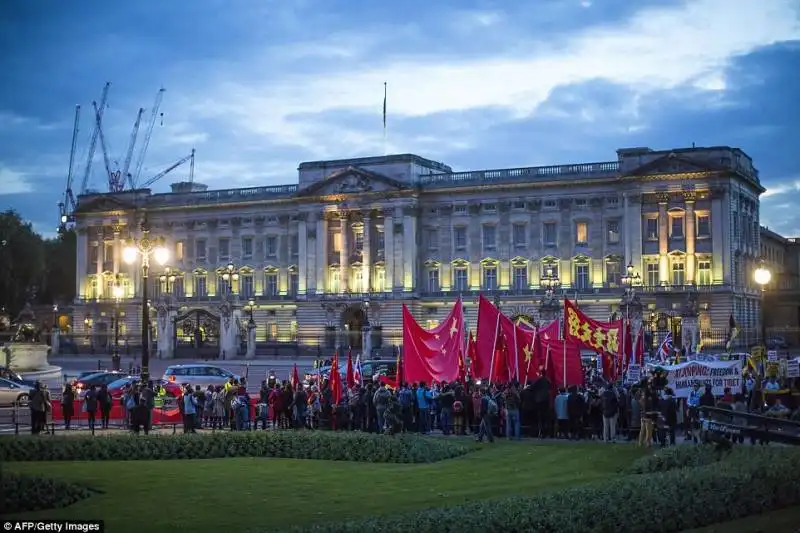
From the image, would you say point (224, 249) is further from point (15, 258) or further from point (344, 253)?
point (15, 258)

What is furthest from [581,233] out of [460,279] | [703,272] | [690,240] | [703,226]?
[460,279]

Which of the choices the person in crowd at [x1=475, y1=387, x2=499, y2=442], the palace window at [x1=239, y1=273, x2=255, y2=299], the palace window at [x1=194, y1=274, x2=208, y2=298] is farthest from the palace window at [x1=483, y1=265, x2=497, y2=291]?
the person in crowd at [x1=475, y1=387, x2=499, y2=442]

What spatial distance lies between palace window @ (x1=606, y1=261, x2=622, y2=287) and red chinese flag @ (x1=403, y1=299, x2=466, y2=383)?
54866 millimetres

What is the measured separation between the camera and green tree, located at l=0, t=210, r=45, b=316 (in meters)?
89.5

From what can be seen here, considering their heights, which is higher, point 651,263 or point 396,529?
point 651,263

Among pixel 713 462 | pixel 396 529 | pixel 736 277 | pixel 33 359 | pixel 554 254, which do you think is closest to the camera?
pixel 396 529

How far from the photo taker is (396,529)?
53.3ft

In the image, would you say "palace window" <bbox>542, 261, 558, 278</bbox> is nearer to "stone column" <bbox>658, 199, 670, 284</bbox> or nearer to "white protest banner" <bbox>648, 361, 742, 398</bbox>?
"stone column" <bbox>658, 199, 670, 284</bbox>

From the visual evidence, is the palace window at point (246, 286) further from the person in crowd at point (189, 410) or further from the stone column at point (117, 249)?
the person in crowd at point (189, 410)

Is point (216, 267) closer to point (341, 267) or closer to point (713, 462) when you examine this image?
point (341, 267)

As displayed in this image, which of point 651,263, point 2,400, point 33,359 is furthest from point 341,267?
point 2,400

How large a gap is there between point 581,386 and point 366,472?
11.8 metres

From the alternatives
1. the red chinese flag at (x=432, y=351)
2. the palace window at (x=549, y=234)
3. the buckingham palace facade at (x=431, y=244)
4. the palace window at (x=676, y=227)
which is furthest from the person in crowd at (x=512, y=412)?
the palace window at (x=549, y=234)

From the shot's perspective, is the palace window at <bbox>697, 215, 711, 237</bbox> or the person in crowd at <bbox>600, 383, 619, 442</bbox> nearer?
the person in crowd at <bbox>600, 383, 619, 442</bbox>
